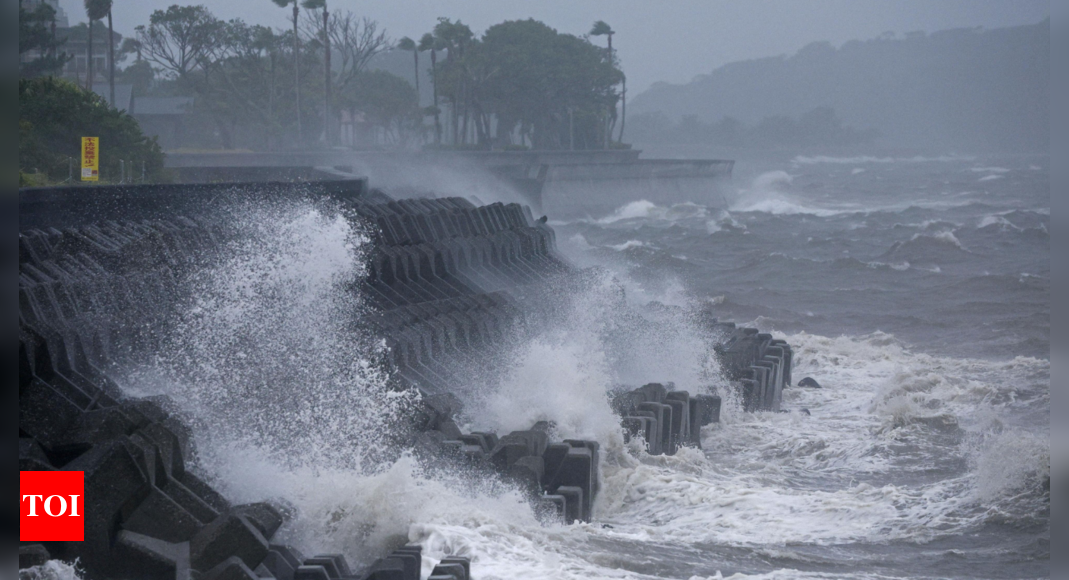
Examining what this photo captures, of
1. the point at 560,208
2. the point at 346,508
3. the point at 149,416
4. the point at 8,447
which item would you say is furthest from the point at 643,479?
the point at 560,208

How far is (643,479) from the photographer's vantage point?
30.5 feet

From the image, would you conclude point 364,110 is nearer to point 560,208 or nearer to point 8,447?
point 560,208

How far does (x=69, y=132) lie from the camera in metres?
19.1

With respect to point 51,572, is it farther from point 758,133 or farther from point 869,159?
point 758,133

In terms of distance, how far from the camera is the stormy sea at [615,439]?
7.29 m

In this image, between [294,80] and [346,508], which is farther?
[294,80]

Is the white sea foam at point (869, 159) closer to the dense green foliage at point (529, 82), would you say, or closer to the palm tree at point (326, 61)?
the dense green foliage at point (529, 82)

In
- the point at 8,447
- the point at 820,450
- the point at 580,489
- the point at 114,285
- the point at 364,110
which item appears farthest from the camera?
the point at 364,110

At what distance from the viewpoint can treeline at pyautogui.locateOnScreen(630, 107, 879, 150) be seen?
16600 centimetres

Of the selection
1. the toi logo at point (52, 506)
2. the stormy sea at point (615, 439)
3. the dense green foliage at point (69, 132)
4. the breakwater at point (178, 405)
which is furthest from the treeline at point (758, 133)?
the toi logo at point (52, 506)

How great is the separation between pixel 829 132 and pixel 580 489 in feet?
557

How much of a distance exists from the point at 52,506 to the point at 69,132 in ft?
49.8

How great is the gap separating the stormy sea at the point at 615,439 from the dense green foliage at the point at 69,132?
21.1 feet

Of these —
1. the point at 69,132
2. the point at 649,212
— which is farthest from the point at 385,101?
the point at 69,132
